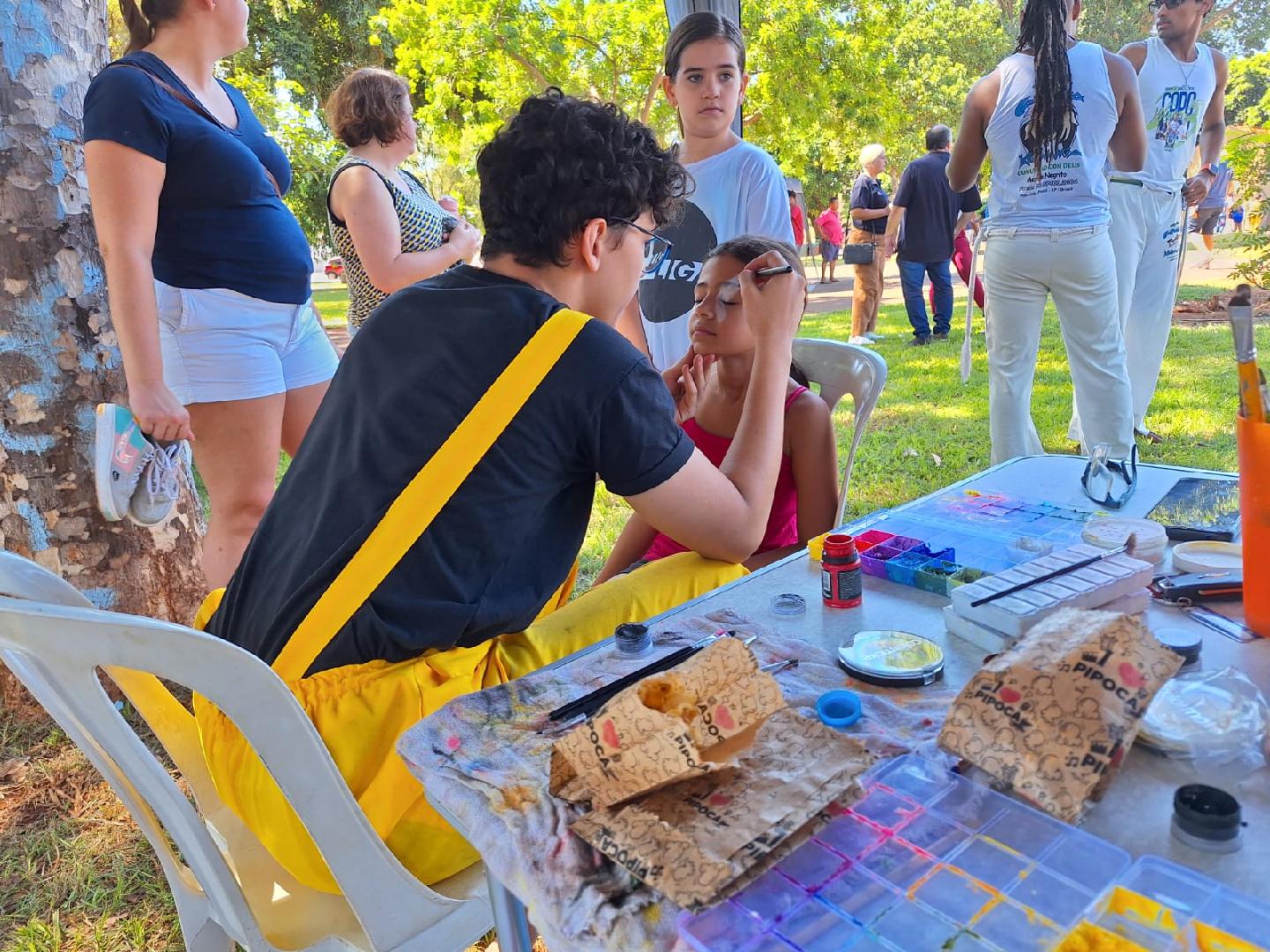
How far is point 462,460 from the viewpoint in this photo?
1.17 meters

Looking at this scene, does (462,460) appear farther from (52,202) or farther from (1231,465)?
(1231,465)

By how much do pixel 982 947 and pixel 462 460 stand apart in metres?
0.83

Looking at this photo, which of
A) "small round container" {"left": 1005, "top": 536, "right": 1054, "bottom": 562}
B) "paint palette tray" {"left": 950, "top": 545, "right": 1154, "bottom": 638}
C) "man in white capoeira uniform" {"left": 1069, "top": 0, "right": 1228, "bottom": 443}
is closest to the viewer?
"paint palette tray" {"left": 950, "top": 545, "right": 1154, "bottom": 638}

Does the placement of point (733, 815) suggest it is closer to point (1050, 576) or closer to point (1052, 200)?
point (1050, 576)

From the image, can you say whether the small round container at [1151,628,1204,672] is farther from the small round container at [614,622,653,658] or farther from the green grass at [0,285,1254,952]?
the green grass at [0,285,1254,952]

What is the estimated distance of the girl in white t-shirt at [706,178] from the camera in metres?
2.69

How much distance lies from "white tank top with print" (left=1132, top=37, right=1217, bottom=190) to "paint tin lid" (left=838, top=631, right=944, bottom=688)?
341 centimetres

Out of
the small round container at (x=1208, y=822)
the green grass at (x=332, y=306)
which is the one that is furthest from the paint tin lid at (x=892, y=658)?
the green grass at (x=332, y=306)

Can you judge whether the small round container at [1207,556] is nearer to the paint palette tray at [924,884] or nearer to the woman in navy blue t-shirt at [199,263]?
the paint palette tray at [924,884]

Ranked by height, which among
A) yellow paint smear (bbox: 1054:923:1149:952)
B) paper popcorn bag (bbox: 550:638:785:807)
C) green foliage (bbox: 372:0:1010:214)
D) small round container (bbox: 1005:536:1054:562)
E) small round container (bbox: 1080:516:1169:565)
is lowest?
small round container (bbox: 1005:536:1054:562)

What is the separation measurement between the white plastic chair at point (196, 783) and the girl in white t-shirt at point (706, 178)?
1.85 metres

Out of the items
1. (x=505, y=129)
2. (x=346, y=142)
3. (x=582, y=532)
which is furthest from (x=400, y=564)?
(x=346, y=142)

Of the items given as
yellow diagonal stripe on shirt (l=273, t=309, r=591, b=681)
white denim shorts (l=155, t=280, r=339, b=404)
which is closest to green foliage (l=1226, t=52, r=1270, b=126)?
white denim shorts (l=155, t=280, r=339, b=404)

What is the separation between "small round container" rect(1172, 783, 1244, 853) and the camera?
0.63 meters
